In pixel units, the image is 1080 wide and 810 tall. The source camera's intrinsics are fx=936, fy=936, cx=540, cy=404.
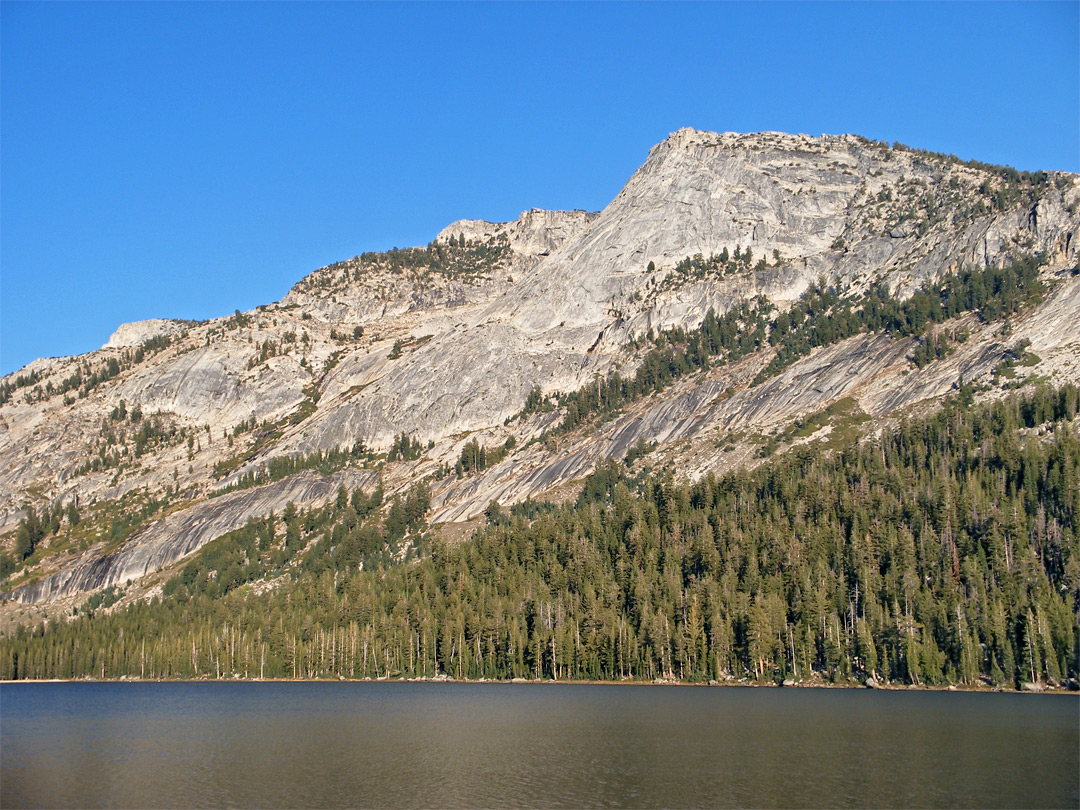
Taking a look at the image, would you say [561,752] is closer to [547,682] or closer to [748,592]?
[547,682]

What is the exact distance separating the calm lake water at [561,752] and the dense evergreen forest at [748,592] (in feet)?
48.5

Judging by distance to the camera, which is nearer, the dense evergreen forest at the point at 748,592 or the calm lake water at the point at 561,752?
the calm lake water at the point at 561,752

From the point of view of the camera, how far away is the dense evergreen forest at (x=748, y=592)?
126 m

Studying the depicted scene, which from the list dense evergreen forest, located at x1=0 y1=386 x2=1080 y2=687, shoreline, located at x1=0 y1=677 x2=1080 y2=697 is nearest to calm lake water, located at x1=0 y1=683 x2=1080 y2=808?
shoreline, located at x1=0 y1=677 x2=1080 y2=697

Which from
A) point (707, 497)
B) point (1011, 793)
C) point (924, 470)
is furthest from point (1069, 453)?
point (1011, 793)

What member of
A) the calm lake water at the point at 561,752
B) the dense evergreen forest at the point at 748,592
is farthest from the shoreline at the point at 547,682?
the calm lake water at the point at 561,752

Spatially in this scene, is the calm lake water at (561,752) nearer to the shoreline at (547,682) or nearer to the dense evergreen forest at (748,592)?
the shoreline at (547,682)

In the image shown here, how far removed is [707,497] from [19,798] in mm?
143307

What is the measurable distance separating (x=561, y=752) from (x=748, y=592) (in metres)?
78.1

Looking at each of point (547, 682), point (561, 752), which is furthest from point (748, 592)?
point (561, 752)

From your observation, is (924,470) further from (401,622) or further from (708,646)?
(401,622)

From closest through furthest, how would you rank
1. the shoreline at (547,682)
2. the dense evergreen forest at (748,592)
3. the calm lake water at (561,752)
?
the calm lake water at (561,752)
the shoreline at (547,682)
the dense evergreen forest at (748,592)

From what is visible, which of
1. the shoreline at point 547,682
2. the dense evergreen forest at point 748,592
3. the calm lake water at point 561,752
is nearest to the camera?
the calm lake water at point 561,752

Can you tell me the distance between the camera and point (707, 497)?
18488cm
